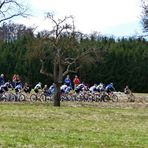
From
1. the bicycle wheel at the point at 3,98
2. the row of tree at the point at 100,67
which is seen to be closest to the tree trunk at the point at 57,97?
the bicycle wheel at the point at 3,98

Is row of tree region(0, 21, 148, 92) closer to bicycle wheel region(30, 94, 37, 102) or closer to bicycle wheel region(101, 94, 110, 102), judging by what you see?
bicycle wheel region(101, 94, 110, 102)

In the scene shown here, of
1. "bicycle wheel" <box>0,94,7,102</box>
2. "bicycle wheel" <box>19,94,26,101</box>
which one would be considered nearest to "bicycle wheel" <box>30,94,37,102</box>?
"bicycle wheel" <box>19,94,26,101</box>

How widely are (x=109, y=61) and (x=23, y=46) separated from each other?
11227mm

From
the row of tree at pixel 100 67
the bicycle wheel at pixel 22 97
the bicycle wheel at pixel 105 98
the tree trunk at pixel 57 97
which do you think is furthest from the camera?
the row of tree at pixel 100 67

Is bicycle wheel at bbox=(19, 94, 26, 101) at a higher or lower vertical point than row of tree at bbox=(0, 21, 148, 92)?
lower

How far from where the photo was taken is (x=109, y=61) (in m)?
65.1

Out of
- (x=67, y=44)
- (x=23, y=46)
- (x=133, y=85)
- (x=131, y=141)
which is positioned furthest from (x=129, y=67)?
(x=131, y=141)

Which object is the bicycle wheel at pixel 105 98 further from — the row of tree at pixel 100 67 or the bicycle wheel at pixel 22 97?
the row of tree at pixel 100 67

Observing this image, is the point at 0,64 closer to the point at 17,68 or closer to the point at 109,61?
the point at 17,68

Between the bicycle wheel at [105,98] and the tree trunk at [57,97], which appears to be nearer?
the tree trunk at [57,97]

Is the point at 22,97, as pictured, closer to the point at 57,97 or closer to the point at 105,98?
the point at 57,97

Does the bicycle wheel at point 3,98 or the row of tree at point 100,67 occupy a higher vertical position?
the row of tree at point 100,67

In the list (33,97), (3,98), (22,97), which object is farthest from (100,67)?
(3,98)

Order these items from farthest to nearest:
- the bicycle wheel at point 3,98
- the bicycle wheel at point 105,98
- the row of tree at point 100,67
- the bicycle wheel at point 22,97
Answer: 1. the row of tree at point 100,67
2. the bicycle wheel at point 105,98
3. the bicycle wheel at point 22,97
4. the bicycle wheel at point 3,98
